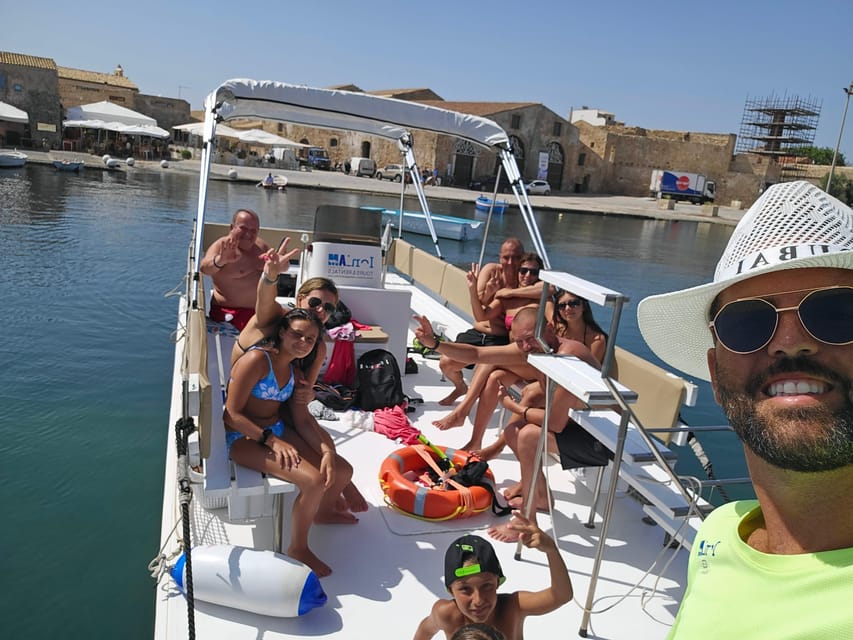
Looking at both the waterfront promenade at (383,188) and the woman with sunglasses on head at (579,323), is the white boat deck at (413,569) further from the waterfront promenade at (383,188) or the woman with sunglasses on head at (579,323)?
the waterfront promenade at (383,188)

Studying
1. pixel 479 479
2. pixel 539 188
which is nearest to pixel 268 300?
pixel 479 479

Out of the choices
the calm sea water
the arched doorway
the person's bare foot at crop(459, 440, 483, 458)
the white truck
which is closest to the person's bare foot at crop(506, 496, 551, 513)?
the person's bare foot at crop(459, 440, 483, 458)

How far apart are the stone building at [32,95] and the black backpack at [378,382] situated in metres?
40.7

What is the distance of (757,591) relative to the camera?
37.1 inches

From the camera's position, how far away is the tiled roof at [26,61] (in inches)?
1531

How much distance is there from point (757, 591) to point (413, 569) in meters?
2.52

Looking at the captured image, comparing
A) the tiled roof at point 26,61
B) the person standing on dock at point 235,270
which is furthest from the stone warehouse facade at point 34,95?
the person standing on dock at point 235,270

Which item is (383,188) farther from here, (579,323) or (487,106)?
(579,323)

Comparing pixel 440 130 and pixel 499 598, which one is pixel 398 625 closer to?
pixel 499 598

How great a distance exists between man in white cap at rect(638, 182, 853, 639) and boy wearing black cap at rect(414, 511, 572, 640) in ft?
3.77

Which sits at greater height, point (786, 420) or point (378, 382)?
point (786, 420)

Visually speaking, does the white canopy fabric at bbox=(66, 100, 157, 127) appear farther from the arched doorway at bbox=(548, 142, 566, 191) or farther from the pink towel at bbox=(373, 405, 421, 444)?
the pink towel at bbox=(373, 405, 421, 444)

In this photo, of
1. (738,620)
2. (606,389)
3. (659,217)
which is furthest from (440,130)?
(659,217)

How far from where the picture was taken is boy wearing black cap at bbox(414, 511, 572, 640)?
218 cm
